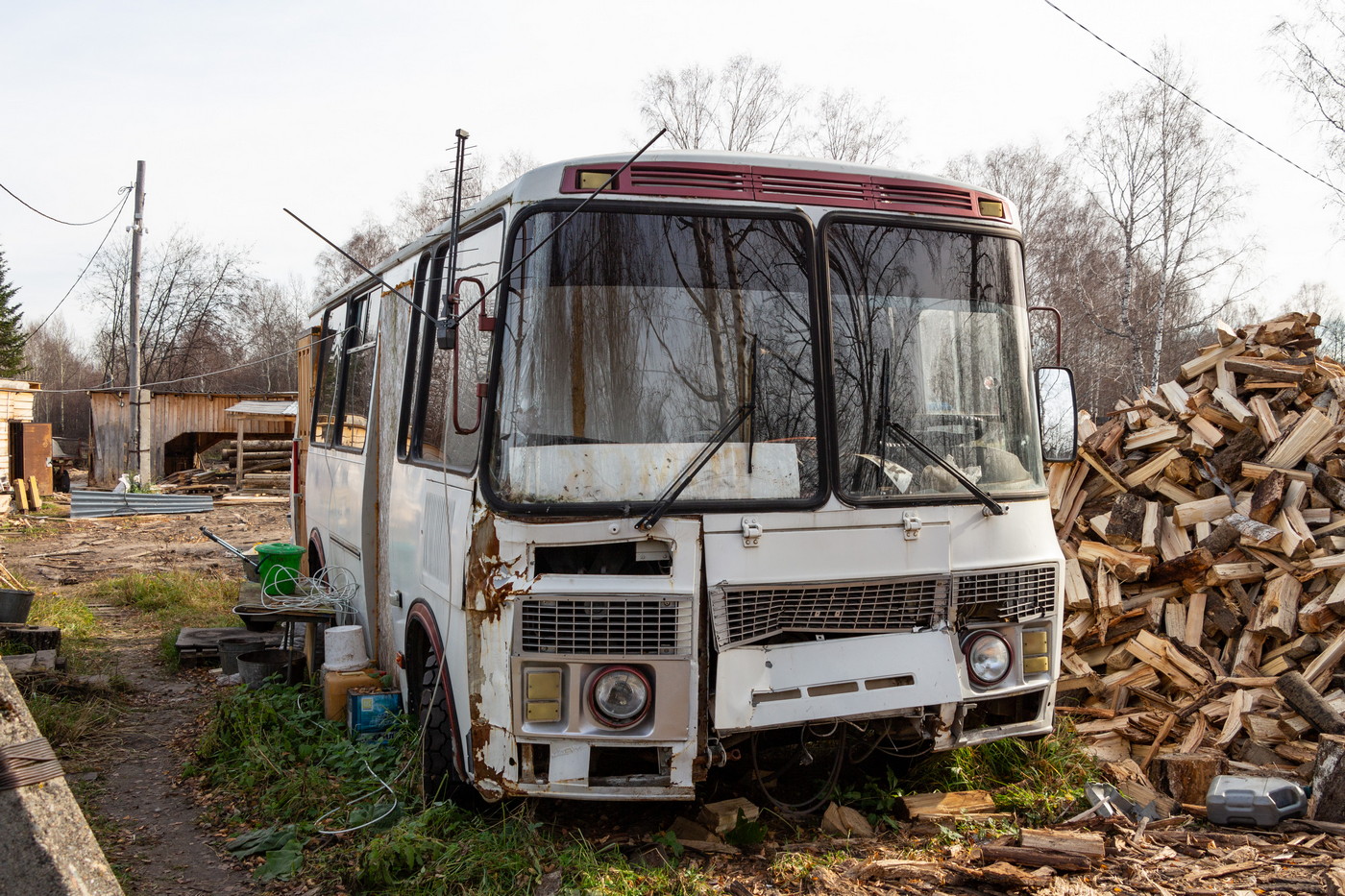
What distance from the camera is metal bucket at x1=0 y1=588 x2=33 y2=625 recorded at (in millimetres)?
9359

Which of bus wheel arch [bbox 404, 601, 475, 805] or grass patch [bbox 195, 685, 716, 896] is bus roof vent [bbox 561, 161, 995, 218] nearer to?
bus wheel arch [bbox 404, 601, 475, 805]

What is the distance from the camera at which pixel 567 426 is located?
4.16 meters

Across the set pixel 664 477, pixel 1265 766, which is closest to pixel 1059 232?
pixel 1265 766

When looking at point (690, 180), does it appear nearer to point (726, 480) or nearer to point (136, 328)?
point (726, 480)

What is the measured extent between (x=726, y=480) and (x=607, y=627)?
73 cm

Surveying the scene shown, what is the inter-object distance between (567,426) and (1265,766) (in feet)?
13.9

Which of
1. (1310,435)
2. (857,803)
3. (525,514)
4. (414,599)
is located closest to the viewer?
(525,514)

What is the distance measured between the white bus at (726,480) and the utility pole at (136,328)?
2364 cm

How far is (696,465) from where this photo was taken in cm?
420

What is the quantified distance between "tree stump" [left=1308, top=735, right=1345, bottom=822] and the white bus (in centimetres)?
121

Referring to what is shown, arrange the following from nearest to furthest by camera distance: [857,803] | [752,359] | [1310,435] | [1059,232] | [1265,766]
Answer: [752,359] < [857,803] < [1265,766] < [1310,435] < [1059,232]

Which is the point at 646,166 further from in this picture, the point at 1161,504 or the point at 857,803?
the point at 1161,504

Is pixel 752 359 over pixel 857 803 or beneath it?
over

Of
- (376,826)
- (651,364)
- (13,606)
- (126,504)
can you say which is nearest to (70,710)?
(13,606)
